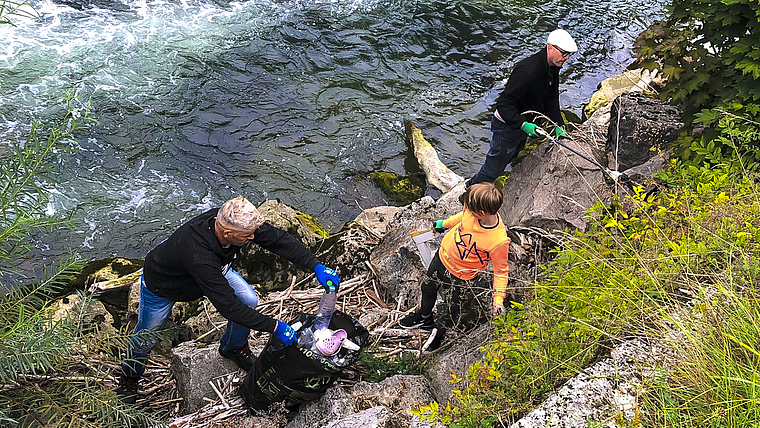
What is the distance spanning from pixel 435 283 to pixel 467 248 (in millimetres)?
491

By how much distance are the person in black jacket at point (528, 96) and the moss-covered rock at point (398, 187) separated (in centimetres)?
266

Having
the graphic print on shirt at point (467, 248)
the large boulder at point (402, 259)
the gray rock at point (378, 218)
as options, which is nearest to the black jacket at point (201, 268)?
the graphic print on shirt at point (467, 248)

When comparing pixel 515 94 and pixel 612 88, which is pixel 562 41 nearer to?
pixel 515 94

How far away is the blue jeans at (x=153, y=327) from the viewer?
4023 millimetres

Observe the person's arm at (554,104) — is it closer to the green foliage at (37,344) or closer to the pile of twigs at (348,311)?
the pile of twigs at (348,311)

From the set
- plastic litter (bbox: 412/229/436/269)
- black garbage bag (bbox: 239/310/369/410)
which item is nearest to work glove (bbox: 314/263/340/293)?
black garbage bag (bbox: 239/310/369/410)

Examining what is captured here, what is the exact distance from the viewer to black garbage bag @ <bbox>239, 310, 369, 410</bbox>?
11.9 ft

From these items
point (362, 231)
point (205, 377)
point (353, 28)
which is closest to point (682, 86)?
point (362, 231)

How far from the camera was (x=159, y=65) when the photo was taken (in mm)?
10445

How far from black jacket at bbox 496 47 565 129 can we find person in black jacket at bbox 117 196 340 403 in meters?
2.50

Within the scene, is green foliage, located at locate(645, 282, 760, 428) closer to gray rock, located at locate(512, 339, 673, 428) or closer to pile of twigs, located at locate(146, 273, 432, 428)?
gray rock, located at locate(512, 339, 673, 428)

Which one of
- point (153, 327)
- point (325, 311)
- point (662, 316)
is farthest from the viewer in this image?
point (153, 327)

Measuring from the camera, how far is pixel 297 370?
11.9ft

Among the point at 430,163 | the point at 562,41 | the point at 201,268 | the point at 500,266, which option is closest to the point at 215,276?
the point at 201,268
